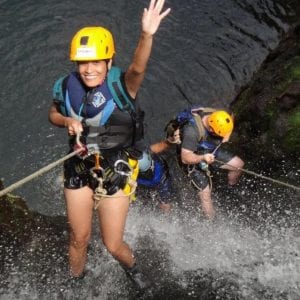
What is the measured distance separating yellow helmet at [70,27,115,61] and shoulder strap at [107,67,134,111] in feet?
0.71

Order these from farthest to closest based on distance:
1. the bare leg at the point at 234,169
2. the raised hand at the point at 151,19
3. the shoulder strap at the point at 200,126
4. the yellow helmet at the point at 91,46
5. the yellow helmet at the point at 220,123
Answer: the bare leg at the point at 234,169 < the shoulder strap at the point at 200,126 < the yellow helmet at the point at 220,123 < the yellow helmet at the point at 91,46 < the raised hand at the point at 151,19

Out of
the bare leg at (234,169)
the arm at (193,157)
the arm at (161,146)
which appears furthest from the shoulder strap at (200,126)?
the bare leg at (234,169)

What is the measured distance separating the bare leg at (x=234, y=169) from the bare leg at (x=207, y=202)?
571mm

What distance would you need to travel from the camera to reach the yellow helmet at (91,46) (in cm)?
475

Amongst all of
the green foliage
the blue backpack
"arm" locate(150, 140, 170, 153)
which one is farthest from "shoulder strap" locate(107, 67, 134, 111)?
the green foliage

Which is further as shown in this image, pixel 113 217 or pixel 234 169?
pixel 234 169

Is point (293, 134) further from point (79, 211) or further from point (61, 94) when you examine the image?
point (61, 94)

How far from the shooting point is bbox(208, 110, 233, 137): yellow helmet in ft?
24.2

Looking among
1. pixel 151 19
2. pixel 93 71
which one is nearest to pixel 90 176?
pixel 93 71

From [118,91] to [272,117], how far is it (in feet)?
15.7

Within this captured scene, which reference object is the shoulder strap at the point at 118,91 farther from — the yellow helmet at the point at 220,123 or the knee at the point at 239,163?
the knee at the point at 239,163

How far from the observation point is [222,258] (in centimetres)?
709

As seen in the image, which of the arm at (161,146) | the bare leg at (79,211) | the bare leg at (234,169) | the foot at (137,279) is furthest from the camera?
the bare leg at (234,169)

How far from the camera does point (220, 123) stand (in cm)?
736
